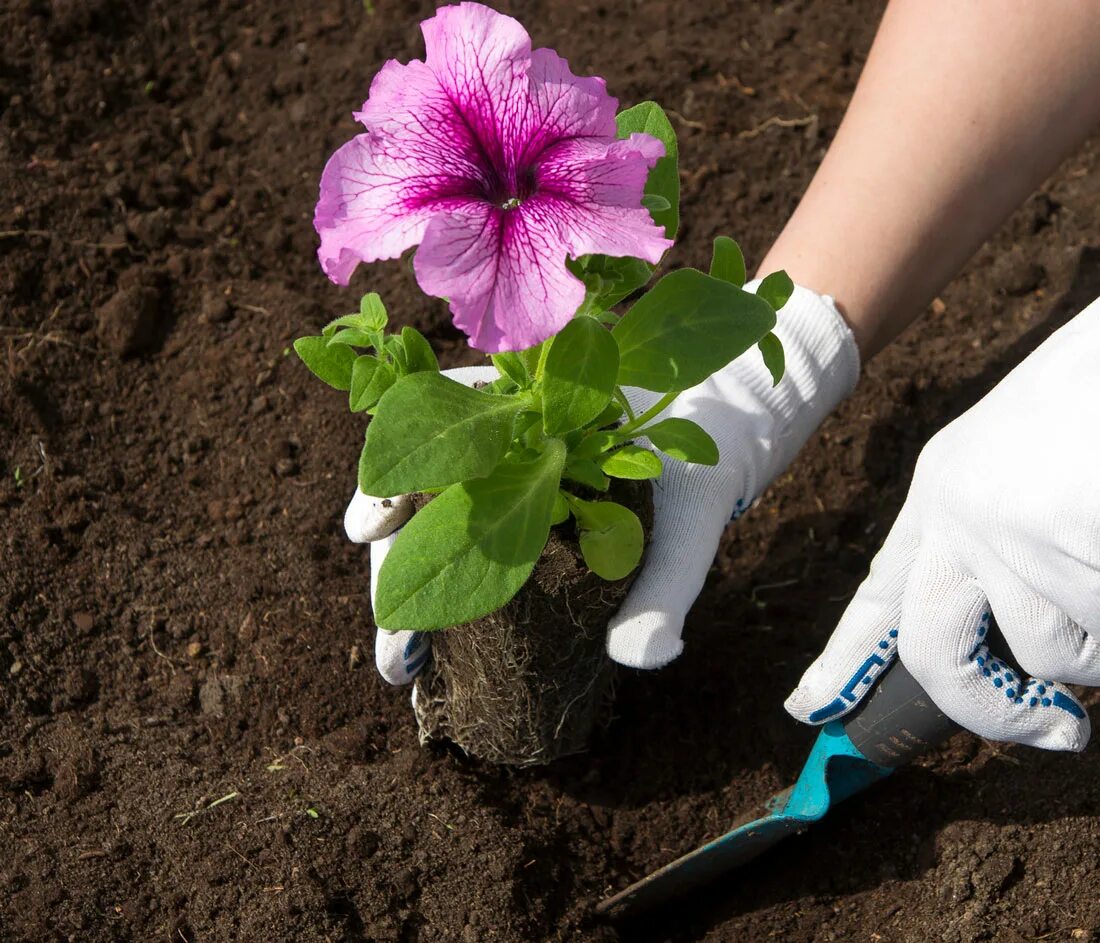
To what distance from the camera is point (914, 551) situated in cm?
166

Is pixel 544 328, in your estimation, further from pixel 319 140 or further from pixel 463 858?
pixel 319 140

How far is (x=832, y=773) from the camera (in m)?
1.74

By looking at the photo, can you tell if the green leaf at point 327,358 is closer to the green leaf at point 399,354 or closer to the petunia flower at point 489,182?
the green leaf at point 399,354

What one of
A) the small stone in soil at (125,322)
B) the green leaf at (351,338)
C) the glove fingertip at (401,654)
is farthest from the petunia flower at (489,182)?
the small stone in soil at (125,322)

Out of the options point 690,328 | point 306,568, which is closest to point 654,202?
point 690,328

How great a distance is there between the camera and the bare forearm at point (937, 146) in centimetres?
183

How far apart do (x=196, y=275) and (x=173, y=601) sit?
74 centimetres

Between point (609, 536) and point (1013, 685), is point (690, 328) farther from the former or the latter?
point (1013, 685)

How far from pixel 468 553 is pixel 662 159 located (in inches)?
20.2

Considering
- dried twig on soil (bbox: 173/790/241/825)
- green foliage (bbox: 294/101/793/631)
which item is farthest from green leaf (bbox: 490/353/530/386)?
dried twig on soil (bbox: 173/790/241/825)

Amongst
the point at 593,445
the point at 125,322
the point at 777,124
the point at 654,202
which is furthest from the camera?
the point at 777,124

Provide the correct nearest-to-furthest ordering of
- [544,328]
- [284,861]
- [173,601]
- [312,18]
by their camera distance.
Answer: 1. [544,328]
2. [284,861]
3. [173,601]
4. [312,18]

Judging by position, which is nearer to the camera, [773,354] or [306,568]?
[773,354]

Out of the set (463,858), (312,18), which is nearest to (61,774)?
(463,858)
